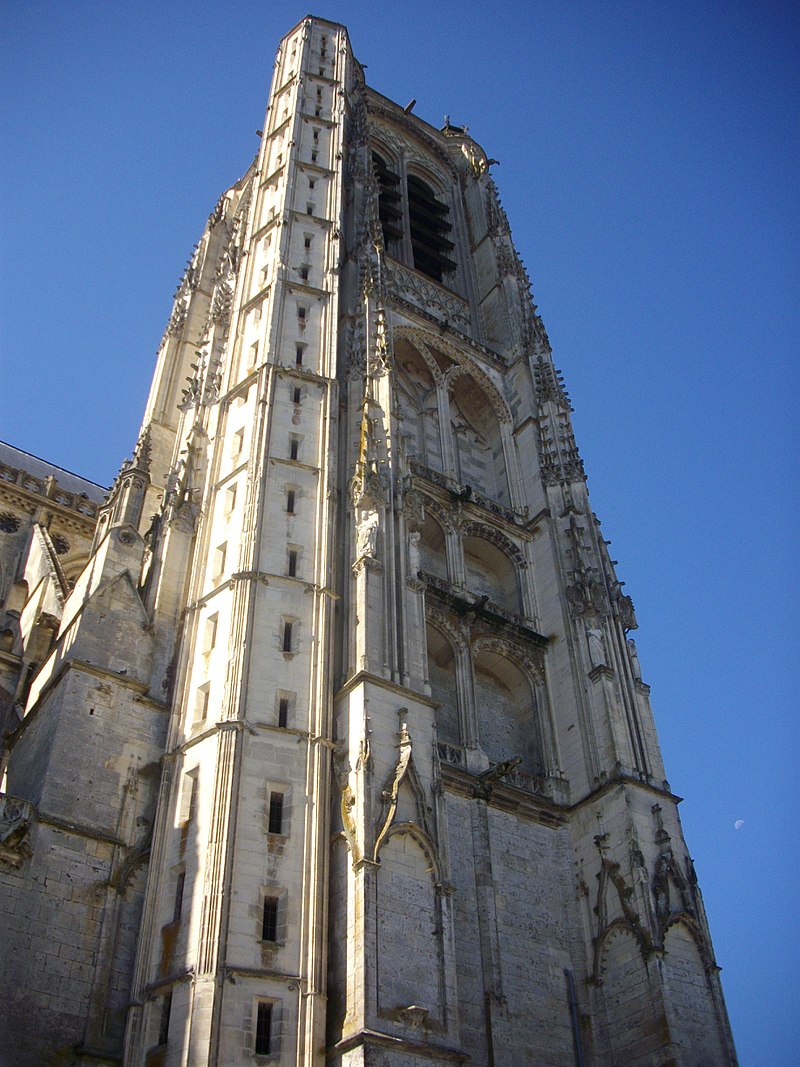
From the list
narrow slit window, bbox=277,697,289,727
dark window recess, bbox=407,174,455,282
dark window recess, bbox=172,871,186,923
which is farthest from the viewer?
dark window recess, bbox=407,174,455,282

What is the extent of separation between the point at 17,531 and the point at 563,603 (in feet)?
50.9

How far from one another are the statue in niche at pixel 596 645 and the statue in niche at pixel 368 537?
5.96 meters

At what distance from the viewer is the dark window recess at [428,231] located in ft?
135

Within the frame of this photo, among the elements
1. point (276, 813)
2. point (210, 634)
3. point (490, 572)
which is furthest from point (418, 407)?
point (276, 813)

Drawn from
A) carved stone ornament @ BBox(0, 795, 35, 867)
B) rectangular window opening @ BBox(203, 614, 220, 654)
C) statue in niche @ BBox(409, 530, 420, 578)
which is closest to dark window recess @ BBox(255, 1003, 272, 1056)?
carved stone ornament @ BBox(0, 795, 35, 867)

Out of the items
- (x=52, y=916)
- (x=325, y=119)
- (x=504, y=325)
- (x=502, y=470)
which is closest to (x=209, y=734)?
(x=52, y=916)

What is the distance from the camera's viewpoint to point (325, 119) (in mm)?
36500

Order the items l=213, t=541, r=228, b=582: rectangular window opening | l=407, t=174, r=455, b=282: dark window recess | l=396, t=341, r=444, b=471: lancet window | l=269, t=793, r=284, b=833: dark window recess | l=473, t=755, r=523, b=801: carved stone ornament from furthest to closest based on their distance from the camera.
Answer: l=407, t=174, r=455, b=282: dark window recess, l=396, t=341, r=444, b=471: lancet window, l=213, t=541, r=228, b=582: rectangular window opening, l=473, t=755, r=523, b=801: carved stone ornament, l=269, t=793, r=284, b=833: dark window recess

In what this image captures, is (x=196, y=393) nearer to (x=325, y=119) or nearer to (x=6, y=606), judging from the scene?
(x=6, y=606)

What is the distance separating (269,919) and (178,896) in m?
1.41

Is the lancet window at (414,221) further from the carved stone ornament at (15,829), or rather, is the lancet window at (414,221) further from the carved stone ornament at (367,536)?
the carved stone ornament at (15,829)

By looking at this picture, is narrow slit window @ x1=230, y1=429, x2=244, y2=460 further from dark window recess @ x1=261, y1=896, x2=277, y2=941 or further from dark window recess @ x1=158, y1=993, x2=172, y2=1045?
dark window recess @ x1=158, y1=993, x2=172, y2=1045

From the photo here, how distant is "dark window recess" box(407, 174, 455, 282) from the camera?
41.1 metres

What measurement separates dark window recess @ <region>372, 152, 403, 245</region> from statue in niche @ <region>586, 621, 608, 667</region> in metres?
18.8
